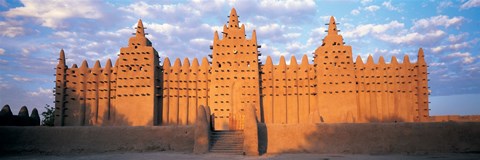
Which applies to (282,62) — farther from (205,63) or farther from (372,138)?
(372,138)

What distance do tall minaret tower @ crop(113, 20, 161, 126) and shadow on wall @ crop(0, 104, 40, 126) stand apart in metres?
6.35

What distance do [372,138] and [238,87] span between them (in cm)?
1275

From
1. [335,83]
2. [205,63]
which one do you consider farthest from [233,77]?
[335,83]

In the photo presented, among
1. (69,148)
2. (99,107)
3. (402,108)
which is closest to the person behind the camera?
(69,148)

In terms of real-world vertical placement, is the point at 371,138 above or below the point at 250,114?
below

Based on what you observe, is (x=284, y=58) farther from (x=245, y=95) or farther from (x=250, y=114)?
(x=250, y=114)

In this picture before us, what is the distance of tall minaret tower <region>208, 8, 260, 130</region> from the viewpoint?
98.6 ft

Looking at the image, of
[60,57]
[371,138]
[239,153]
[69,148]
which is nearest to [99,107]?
[60,57]

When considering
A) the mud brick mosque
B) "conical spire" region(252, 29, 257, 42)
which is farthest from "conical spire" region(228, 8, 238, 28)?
"conical spire" region(252, 29, 257, 42)

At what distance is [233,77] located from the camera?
30.7 meters

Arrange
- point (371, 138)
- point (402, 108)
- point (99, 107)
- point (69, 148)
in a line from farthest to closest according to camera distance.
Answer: point (99, 107)
point (402, 108)
point (69, 148)
point (371, 138)

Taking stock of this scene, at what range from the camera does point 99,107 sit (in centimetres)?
3169

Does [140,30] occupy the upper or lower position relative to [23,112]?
upper

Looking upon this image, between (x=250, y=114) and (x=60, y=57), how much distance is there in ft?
65.1
